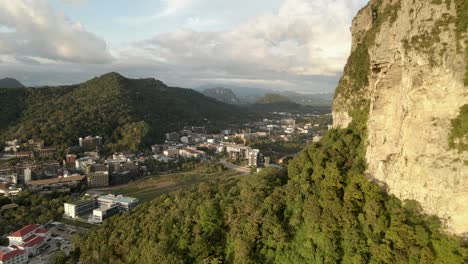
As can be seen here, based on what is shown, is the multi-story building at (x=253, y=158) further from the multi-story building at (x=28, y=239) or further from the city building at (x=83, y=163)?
the multi-story building at (x=28, y=239)

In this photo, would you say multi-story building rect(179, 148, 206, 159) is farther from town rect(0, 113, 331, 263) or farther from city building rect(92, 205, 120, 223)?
city building rect(92, 205, 120, 223)

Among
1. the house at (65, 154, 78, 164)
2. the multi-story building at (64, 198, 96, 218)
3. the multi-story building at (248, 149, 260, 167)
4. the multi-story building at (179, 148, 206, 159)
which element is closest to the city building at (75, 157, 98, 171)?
the house at (65, 154, 78, 164)

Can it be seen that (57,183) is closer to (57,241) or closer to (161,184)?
(161,184)

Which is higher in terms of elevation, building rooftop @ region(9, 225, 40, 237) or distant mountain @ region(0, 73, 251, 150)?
distant mountain @ region(0, 73, 251, 150)

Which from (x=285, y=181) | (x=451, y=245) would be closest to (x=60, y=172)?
(x=285, y=181)

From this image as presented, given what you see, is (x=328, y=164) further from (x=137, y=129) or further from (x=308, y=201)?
(x=137, y=129)
